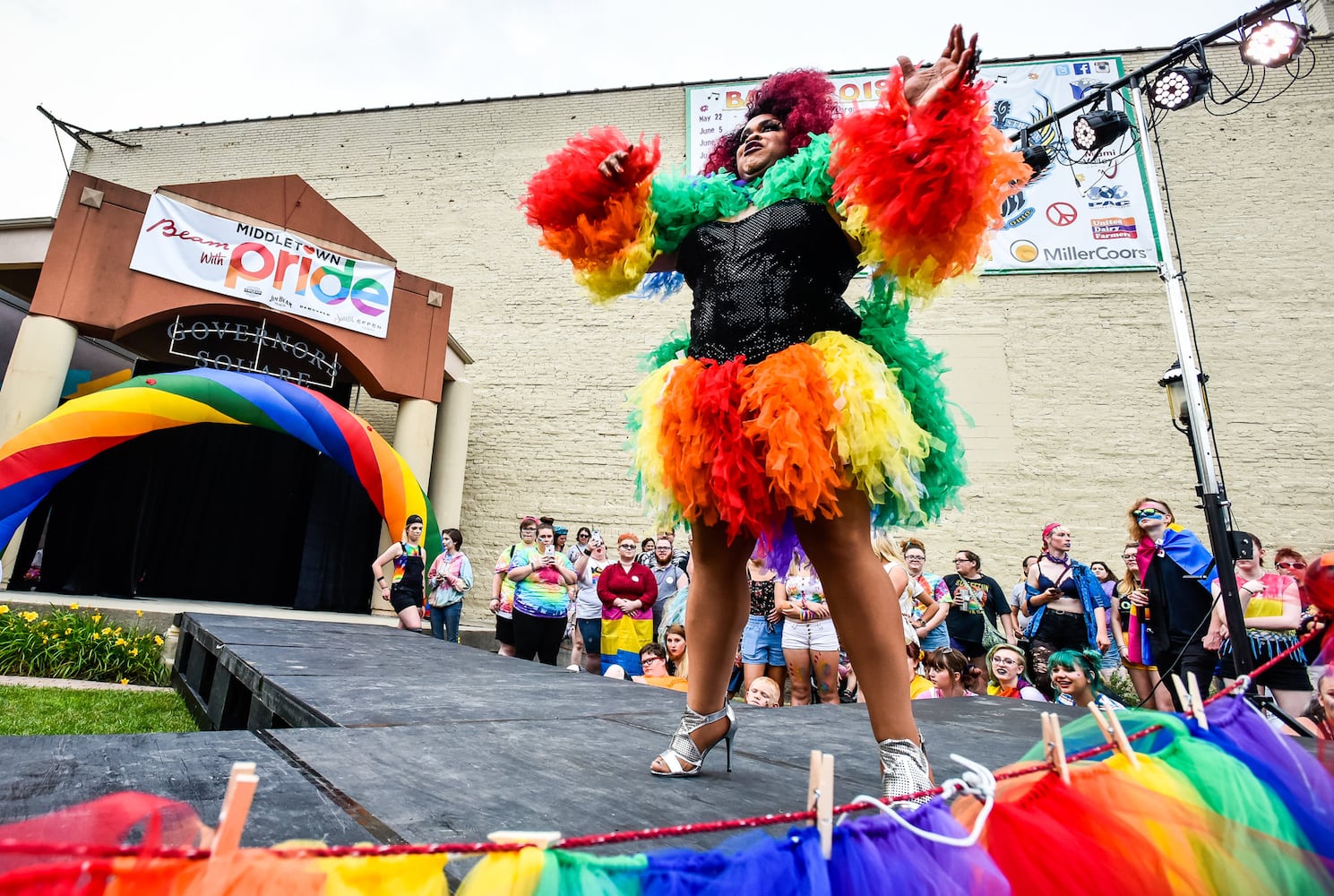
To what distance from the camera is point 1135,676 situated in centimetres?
453

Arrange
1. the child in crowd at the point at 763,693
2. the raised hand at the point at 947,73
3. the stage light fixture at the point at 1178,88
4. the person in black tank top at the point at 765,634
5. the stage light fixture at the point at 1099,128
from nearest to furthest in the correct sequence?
the raised hand at the point at 947,73, the child in crowd at the point at 763,693, the person in black tank top at the point at 765,634, the stage light fixture at the point at 1178,88, the stage light fixture at the point at 1099,128

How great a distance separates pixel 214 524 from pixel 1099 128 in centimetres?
1096

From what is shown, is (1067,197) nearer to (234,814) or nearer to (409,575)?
(409,575)

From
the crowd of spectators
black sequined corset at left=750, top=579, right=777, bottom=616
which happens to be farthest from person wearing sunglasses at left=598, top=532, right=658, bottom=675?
black sequined corset at left=750, top=579, right=777, bottom=616

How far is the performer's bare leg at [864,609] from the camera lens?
1357 mm

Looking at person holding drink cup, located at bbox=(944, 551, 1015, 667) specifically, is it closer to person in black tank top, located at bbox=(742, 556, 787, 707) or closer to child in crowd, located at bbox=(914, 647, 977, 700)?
child in crowd, located at bbox=(914, 647, 977, 700)

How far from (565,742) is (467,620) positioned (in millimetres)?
7957

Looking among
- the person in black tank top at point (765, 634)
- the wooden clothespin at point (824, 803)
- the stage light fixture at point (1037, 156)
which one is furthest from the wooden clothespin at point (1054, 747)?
the stage light fixture at point (1037, 156)

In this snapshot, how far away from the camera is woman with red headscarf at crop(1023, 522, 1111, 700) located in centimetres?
477

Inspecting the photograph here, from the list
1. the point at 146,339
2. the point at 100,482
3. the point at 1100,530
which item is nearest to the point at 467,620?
the point at 100,482

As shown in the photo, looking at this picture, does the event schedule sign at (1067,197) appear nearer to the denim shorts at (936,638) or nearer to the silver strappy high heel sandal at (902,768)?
the denim shorts at (936,638)

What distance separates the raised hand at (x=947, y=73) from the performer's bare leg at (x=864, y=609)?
2.52 ft

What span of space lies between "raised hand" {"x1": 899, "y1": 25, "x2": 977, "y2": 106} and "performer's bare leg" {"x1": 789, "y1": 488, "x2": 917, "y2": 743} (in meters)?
0.77

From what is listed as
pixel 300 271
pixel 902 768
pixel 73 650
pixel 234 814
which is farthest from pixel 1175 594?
pixel 300 271
